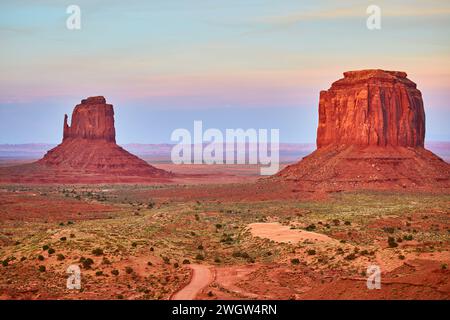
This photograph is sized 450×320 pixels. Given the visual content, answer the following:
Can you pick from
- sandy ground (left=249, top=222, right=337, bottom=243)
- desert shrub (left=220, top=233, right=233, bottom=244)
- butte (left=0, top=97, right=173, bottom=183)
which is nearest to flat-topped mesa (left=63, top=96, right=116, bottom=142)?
butte (left=0, top=97, right=173, bottom=183)

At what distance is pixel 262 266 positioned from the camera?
48.7 m

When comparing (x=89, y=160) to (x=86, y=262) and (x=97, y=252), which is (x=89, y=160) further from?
(x=86, y=262)

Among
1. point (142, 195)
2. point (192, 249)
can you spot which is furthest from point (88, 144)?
point (192, 249)

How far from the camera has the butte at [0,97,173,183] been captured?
504 feet

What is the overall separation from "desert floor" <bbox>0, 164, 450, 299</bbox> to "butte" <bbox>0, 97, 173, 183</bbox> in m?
70.4

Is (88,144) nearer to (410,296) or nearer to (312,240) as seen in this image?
(312,240)

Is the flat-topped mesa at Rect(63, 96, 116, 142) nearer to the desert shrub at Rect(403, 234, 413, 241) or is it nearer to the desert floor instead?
the desert floor

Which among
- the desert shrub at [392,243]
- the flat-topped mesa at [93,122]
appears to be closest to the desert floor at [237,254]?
the desert shrub at [392,243]

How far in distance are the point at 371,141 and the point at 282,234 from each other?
174ft

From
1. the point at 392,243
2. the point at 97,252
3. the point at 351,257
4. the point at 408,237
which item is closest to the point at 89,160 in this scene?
the point at 408,237

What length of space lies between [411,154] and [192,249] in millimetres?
60721

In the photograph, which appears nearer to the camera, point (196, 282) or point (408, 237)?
point (196, 282)

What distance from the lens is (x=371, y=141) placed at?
360 feet

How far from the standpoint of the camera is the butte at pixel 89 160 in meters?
154
